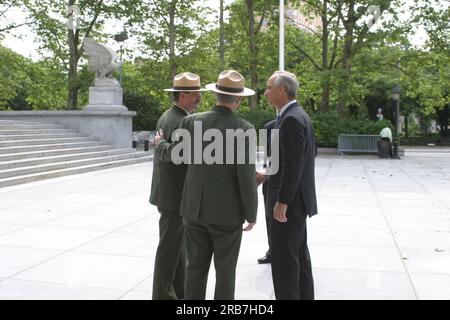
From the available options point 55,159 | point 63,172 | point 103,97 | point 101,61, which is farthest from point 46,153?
point 101,61

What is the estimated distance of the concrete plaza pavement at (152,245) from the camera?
4707 mm

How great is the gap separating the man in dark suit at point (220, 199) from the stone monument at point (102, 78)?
16.6 metres

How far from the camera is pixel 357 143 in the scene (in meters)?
23.8

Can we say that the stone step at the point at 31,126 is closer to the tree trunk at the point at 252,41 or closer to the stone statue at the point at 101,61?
the stone statue at the point at 101,61

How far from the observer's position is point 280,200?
381cm

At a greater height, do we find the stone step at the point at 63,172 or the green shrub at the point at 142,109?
the green shrub at the point at 142,109

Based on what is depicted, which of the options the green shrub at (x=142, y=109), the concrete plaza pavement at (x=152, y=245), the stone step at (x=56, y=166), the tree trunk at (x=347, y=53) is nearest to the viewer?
the concrete plaza pavement at (x=152, y=245)

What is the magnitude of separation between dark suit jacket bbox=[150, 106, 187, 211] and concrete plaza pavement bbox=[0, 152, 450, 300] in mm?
1003

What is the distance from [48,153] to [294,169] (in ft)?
42.1

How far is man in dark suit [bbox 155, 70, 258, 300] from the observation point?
352 centimetres

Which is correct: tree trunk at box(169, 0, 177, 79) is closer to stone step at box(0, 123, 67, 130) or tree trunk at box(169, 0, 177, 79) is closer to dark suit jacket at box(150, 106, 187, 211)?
stone step at box(0, 123, 67, 130)

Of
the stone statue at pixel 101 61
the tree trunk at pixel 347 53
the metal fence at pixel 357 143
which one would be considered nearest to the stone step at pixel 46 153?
the stone statue at pixel 101 61

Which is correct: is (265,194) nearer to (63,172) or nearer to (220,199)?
(220,199)
